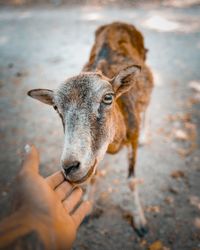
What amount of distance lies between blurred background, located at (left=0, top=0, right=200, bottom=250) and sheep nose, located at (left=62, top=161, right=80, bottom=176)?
7.71ft

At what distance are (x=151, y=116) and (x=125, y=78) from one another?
3.57 m

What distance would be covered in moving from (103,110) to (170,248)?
2786 millimetres

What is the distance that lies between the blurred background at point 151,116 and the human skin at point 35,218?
2.22m

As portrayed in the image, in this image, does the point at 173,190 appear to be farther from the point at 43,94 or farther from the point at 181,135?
the point at 43,94

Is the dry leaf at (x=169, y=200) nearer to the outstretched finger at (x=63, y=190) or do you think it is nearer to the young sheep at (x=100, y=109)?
the young sheep at (x=100, y=109)

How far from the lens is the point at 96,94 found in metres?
3.37

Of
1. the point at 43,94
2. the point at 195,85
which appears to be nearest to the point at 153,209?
the point at 43,94

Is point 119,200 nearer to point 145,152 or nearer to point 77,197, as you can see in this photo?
point 145,152

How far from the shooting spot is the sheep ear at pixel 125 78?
3.65m

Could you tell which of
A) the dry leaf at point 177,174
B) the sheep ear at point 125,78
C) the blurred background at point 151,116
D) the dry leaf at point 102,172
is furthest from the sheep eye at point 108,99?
the dry leaf at point 177,174

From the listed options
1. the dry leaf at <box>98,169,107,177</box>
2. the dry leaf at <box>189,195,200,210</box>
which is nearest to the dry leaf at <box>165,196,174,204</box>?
the dry leaf at <box>189,195,200,210</box>

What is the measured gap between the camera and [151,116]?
7.15 meters

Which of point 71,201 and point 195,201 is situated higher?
point 71,201

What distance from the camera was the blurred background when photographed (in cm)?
471
